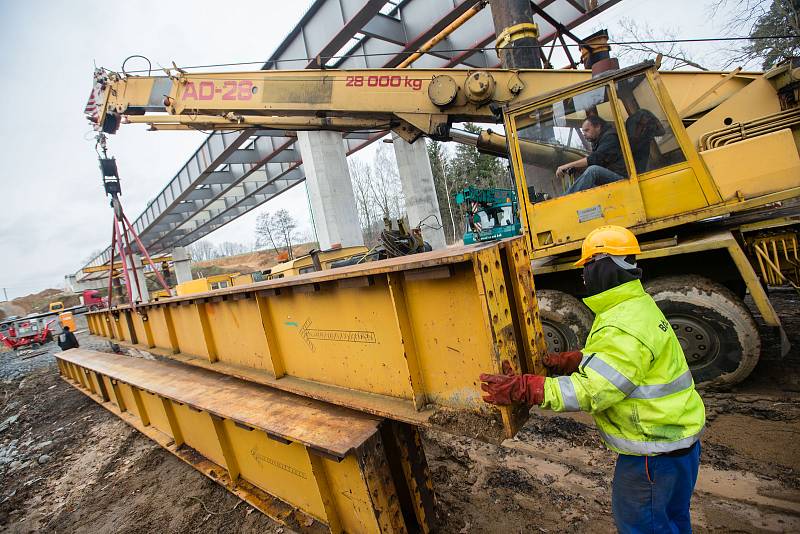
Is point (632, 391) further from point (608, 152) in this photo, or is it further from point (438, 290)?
point (608, 152)

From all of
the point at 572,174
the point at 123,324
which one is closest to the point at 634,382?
the point at 572,174

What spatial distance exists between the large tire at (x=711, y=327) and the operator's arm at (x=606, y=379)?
2460 millimetres

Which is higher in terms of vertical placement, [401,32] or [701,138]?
[401,32]

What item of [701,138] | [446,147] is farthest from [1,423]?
[446,147]

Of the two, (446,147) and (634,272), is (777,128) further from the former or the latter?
(446,147)

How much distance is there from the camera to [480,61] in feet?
34.7

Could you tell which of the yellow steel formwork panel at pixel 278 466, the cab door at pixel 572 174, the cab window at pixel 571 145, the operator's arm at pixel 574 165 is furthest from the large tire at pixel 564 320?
the yellow steel formwork panel at pixel 278 466

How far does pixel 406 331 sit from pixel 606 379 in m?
0.94

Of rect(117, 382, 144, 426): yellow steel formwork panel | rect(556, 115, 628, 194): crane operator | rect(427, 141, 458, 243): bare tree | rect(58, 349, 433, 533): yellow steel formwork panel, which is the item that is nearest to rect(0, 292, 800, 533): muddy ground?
rect(58, 349, 433, 533): yellow steel formwork panel

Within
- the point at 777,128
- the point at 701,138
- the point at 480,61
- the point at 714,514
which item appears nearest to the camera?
the point at 714,514

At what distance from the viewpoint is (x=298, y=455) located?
98.4 inches

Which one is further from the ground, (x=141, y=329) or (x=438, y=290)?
(x=438, y=290)

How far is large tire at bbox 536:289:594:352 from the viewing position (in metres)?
3.84

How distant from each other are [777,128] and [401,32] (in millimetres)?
7757
